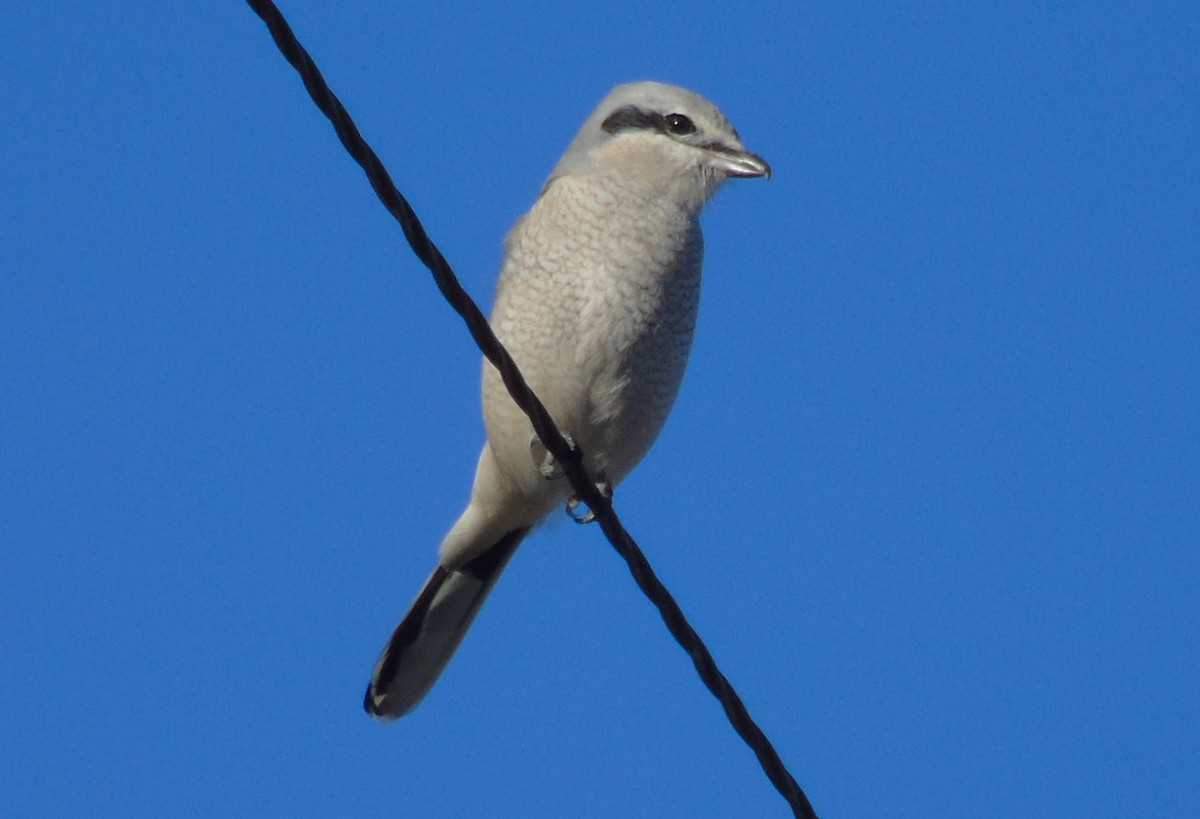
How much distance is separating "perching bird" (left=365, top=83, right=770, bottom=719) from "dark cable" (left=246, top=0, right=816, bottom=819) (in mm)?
590

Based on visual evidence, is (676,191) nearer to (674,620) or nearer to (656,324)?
(656,324)

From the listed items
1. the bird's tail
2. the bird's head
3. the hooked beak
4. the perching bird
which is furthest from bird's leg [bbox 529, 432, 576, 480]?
the hooked beak

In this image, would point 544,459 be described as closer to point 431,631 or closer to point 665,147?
point 431,631

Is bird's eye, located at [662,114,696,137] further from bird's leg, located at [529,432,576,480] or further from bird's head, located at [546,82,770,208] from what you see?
bird's leg, located at [529,432,576,480]

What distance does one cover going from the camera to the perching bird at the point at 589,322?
4074 millimetres

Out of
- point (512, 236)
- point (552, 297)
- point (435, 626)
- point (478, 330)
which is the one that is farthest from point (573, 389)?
point (478, 330)

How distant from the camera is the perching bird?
407 cm

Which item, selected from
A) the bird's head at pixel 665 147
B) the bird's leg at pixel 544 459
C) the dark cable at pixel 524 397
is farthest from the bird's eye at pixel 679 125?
the dark cable at pixel 524 397

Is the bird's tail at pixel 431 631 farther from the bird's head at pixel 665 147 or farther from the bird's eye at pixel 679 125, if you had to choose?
the bird's eye at pixel 679 125

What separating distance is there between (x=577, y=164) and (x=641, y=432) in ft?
2.69

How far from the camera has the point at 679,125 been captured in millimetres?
4605

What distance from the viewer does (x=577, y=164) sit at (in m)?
4.57

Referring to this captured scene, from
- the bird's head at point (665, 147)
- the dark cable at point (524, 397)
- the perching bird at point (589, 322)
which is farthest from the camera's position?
the bird's head at point (665, 147)

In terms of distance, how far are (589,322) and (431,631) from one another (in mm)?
1096
